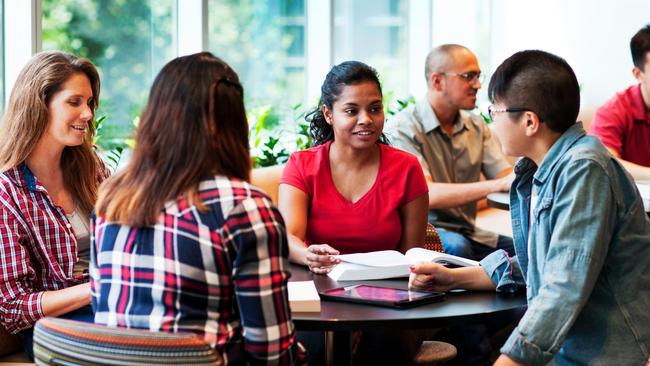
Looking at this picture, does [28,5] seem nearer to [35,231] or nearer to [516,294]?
[35,231]

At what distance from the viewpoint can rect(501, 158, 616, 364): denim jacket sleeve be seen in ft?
6.04

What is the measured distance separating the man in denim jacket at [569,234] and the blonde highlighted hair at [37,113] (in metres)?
1.26

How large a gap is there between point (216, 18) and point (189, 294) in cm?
387

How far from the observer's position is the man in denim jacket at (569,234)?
1.85 meters

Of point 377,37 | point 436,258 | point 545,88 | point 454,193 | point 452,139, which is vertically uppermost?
point 377,37

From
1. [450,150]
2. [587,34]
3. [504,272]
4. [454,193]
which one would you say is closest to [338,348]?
[504,272]

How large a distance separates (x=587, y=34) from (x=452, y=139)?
295cm

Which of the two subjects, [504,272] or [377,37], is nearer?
[504,272]

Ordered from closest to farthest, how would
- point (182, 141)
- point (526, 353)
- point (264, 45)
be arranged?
point (182, 141)
point (526, 353)
point (264, 45)

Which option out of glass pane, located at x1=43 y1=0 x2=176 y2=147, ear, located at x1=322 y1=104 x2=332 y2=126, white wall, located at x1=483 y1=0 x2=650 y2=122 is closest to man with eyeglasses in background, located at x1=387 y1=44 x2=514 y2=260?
ear, located at x1=322 y1=104 x2=332 y2=126

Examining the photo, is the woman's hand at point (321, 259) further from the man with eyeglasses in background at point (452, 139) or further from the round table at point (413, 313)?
the man with eyeglasses in background at point (452, 139)

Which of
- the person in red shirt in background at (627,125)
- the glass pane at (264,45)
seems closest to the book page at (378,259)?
the person in red shirt in background at (627,125)

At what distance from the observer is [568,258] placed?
1.87 m

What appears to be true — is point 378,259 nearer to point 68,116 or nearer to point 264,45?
point 68,116
